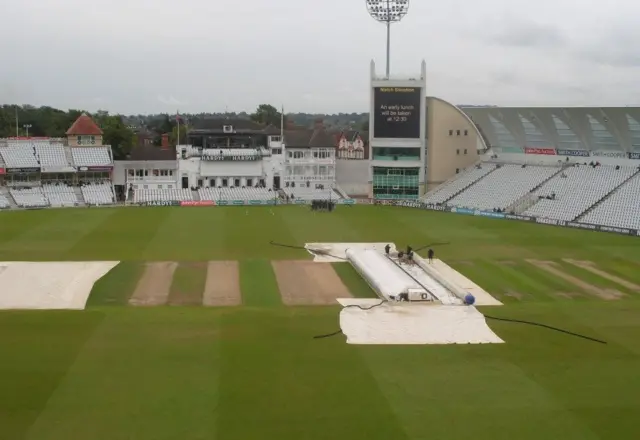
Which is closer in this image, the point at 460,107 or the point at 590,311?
the point at 590,311

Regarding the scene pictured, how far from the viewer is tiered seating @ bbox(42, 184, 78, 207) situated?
5153 centimetres

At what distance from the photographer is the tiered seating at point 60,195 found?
5153 centimetres

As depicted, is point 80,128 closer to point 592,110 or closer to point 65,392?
point 592,110

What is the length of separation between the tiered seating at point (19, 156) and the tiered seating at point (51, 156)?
0.50 m

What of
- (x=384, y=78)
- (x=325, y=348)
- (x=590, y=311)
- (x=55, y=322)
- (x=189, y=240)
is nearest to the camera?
(x=325, y=348)

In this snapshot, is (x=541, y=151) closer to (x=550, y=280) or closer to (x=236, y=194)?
(x=236, y=194)

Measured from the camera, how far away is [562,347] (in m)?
17.5

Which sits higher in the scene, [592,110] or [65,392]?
[592,110]

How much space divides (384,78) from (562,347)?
130 ft

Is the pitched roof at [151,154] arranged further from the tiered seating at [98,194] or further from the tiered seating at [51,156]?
the tiered seating at [51,156]

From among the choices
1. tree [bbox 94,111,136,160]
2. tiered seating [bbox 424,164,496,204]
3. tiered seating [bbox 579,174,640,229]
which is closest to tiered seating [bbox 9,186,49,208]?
tree [bbox 94,111,136,160]

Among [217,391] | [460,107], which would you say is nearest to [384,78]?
[460,107]

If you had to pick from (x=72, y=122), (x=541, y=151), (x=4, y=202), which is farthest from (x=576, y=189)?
(x=72, y=122)

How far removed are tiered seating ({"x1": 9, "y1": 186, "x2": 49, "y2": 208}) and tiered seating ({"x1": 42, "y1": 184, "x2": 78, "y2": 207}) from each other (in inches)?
17.4
